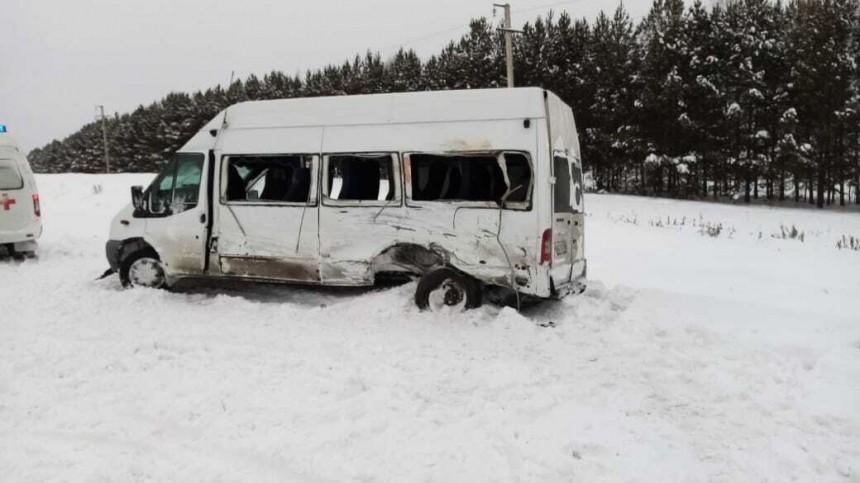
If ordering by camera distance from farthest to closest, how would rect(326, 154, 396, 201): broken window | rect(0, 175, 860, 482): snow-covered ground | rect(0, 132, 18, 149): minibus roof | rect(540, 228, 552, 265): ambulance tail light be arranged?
1. rect(0, 132, 18, 149): minibus roof
2. rect(326, 154, 396, 201): broken window
3. rect(540, 228, 552, 265): ambulance tail light
4. rect(0, 175, 860, 482): snow-covered ground

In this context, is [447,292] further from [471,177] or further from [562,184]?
[562,184]

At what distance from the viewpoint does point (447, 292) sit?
22.9 ft

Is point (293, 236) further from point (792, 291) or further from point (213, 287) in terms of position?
point (792, 291)

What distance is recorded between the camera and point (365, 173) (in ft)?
24.3

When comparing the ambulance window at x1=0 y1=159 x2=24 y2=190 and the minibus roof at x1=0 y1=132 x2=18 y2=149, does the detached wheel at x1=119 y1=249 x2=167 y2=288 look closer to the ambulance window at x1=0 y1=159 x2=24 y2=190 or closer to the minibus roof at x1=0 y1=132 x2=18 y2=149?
the ambulance window at x1=0 y1=159 x2=24 y2=190

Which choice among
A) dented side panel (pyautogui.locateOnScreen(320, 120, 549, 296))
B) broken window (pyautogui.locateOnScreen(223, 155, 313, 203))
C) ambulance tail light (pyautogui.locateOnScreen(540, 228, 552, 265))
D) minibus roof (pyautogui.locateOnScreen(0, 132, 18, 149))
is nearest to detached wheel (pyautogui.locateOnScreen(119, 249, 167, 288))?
broken window (pyautogui.locateOnScreen(223, 155, 313, 203))

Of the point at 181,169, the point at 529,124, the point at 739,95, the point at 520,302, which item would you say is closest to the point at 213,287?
the point at 181,169

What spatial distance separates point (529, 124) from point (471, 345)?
2519 millimetres

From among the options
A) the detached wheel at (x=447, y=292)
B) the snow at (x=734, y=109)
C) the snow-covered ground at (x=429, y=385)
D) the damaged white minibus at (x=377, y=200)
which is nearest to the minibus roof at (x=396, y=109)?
the damaged white minibus at (x=377, y=200)

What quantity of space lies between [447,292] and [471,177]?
4.51 feet

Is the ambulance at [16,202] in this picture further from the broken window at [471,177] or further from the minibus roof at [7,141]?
the broken window at [471,177]

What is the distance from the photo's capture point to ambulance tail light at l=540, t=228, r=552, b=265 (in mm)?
6539

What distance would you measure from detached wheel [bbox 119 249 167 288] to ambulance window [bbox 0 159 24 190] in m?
4.94

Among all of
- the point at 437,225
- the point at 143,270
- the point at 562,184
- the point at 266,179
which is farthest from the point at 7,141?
the point at 562,184
